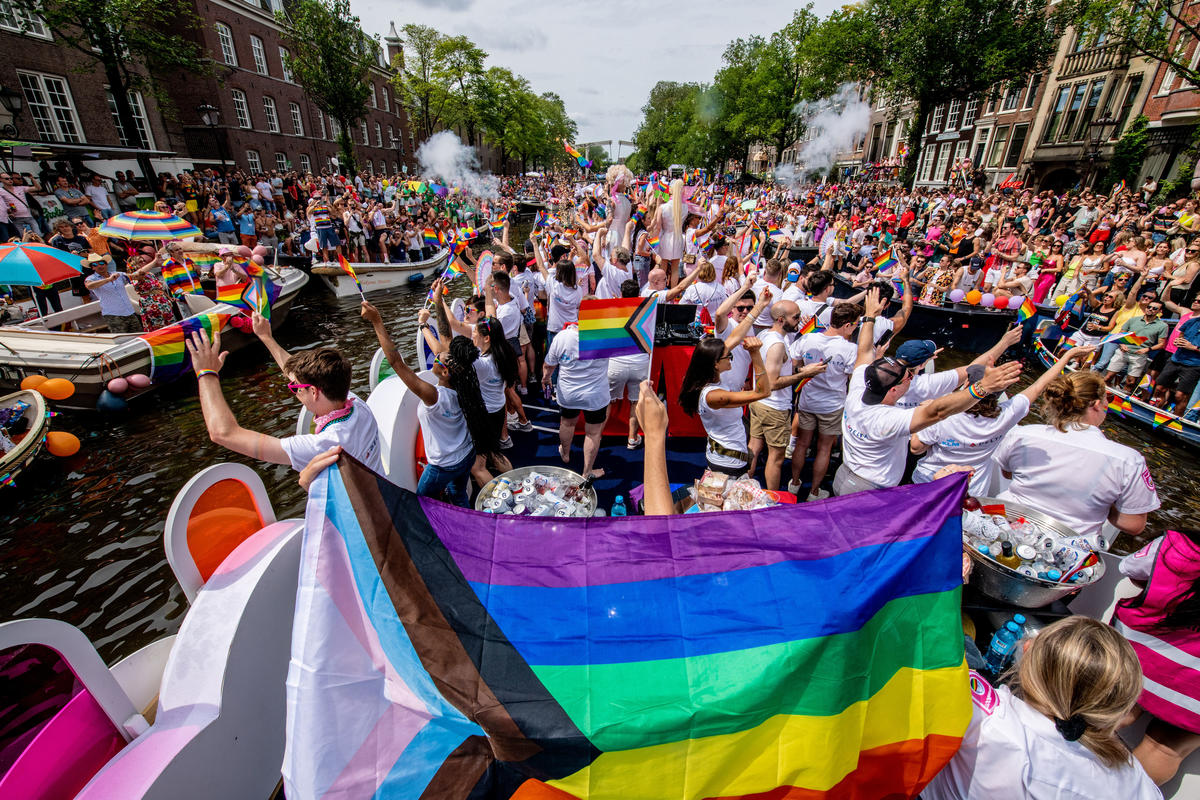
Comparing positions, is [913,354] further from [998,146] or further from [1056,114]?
[998,146]

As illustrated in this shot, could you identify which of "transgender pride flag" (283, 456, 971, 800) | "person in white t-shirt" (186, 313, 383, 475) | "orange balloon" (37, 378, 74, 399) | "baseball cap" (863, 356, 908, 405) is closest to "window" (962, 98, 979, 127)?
"baseball cap" (863, 356, 908, 405)

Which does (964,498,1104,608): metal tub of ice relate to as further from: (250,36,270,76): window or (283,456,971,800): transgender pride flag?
(250,36,270,76): window

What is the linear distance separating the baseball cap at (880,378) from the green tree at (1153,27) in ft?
68.6

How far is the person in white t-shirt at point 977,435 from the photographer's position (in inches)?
143

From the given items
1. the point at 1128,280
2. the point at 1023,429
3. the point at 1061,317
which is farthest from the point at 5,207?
the point at 1128,280

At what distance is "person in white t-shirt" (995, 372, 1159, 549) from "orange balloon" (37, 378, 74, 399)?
460 inches

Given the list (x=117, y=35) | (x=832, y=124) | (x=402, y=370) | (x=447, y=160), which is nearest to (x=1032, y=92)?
(x=832, y=124)

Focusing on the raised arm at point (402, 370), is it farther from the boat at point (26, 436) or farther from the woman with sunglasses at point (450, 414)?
the boat at point (26, 436)

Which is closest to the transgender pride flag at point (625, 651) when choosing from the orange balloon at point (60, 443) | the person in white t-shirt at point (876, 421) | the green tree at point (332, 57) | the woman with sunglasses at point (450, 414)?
the person in white t-shirt at point (876, 421)

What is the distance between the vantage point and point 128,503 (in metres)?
6.39

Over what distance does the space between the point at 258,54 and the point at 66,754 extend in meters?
42.5

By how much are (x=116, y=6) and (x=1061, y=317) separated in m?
26.9

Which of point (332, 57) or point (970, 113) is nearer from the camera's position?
point (332, 57)

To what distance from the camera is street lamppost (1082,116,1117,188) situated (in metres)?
26.0
